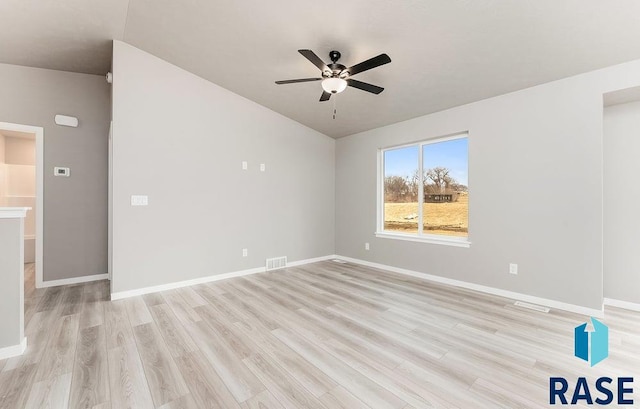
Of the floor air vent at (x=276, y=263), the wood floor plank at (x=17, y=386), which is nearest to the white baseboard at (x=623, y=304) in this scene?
the floor air vent at (x=276, y=263)

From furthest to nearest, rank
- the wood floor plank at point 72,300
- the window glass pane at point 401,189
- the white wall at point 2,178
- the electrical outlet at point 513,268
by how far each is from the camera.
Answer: the white wall at point 2,178 → the window glass pane at point 401,189 → the electrical outlet at point 513,268 → the wood floor plank at point 72,300

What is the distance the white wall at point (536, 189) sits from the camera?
2943 mm

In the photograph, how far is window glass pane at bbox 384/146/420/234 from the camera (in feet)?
15.4

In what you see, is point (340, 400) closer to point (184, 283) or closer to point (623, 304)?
point (184, 283)

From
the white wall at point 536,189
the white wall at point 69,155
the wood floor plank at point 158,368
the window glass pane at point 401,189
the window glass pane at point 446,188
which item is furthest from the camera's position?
the window glass pane at point 401,189

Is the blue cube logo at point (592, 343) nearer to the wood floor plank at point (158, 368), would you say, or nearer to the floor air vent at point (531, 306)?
the floor air vent at point (531, 306)

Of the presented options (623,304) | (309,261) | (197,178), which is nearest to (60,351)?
(197,178)

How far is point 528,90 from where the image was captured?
3.32 metres

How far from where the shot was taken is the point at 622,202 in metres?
3.20

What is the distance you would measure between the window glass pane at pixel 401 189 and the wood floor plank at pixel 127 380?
4007mm

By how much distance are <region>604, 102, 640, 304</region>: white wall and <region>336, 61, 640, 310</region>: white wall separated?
1.98 ft

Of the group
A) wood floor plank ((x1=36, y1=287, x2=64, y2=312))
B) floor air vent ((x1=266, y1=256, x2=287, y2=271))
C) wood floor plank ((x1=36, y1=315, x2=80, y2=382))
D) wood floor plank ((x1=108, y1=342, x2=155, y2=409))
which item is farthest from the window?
wood floor plank ((x1=36, y1=287, x2=64, y2=312))

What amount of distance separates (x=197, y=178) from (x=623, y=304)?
554cm

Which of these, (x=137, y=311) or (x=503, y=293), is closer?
(x=137, y=311)
